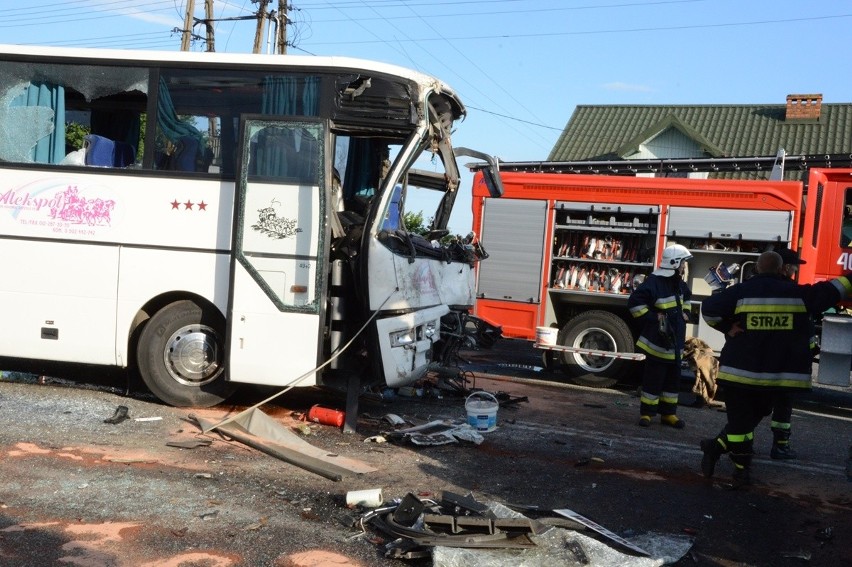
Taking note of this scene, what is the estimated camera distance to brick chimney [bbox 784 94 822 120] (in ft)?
92.4

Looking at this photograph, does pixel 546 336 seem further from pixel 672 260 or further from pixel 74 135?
pixel 74 135

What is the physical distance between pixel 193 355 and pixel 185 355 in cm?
8

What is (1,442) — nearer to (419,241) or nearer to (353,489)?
(353,489)

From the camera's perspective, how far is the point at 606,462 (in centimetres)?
746

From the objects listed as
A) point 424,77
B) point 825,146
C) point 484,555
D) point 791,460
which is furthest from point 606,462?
point 825,146

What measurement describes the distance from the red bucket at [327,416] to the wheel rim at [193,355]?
38.6 inches

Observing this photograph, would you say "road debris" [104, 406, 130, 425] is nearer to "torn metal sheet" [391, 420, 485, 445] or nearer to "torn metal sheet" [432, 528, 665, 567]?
"torn metal sheet" [391, 420, 485, 445]

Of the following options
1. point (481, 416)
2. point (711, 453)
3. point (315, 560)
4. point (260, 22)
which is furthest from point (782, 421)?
point (260, 22)

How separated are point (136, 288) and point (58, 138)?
68.3 inches

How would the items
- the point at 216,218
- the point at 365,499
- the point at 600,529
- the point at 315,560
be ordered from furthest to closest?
the point at 216,218
the point at 365,499
the point at 600,529
the point at 315,560

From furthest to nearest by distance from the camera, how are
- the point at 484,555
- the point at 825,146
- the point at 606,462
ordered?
1. the point at 825,146
2. the point at 606,462
3. the point at 484,555

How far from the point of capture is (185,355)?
838 cm

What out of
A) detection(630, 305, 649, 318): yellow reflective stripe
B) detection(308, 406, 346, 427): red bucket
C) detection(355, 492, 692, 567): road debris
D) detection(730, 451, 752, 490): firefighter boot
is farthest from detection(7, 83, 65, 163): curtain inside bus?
detection(730, 451, 752, 490): firefighter boot

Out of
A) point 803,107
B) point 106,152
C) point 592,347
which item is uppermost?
point 803,107
